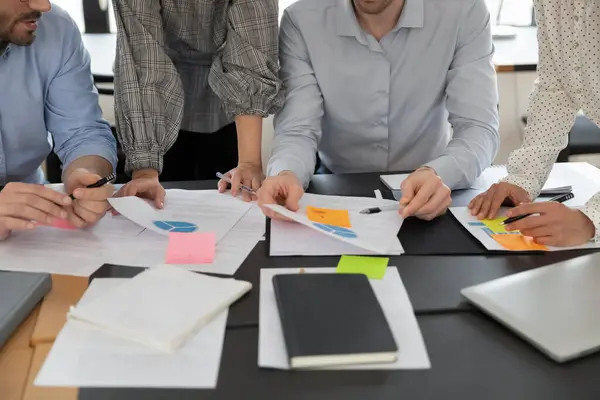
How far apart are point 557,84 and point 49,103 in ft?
3.72

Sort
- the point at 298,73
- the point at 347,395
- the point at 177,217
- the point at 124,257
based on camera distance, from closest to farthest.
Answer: the point at 347,395 → the point at 124,257 → the point at 177,217 → the point at 298,73

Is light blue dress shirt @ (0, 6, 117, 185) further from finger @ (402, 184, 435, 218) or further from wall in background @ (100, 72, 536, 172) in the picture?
wall in background @ (100, 72, 536, 172)

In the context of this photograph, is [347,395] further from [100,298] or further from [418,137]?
[418,137]

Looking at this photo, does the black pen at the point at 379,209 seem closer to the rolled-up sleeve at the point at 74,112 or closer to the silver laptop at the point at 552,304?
the silver laptop at the point at 552,304

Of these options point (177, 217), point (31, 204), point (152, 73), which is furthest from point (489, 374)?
point (152, 73)

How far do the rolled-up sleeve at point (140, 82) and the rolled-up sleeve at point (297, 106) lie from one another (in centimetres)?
27

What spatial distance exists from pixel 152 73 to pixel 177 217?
39cm

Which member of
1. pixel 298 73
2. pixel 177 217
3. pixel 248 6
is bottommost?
pixel 177 217

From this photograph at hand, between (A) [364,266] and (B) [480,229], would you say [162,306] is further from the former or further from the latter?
(B) [480,229]

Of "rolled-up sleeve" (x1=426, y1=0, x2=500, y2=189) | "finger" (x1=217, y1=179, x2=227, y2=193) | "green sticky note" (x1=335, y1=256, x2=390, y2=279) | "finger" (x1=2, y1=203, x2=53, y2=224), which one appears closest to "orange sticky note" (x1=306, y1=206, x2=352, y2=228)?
"green sticky note" (x1=335, y1=256, x2=390, y2=279)

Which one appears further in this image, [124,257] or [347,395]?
[124,257]

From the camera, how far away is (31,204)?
106 cm

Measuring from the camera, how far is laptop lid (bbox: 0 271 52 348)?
Answer: 80 centimetres

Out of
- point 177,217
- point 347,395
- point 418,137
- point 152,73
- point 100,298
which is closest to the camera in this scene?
point 347,395
